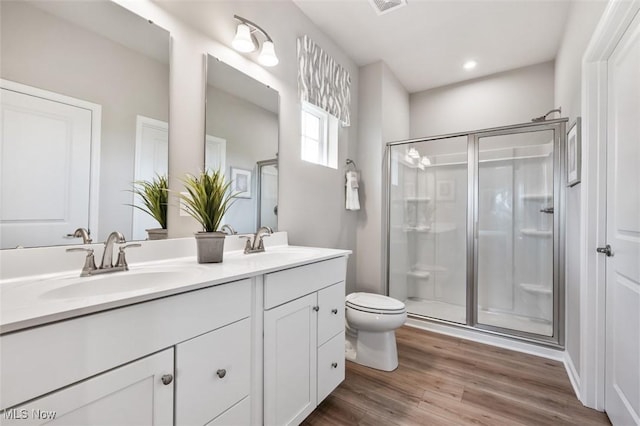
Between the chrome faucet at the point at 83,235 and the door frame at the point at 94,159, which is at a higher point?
the door frame at the point at 94,159

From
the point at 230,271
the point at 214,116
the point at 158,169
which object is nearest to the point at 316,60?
the point at 214,116

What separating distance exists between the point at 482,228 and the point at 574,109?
1271 mm

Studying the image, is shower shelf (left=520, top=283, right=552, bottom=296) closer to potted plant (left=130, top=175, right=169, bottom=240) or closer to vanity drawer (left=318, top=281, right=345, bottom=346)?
vanity drawer (left=318, top=281, right=345, bottom=346)

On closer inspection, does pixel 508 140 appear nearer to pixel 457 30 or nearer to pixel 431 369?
pixel 457 30

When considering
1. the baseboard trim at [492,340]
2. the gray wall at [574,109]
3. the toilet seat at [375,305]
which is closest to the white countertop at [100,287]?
the toilet seat at [375,305]

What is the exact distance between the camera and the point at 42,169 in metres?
0.96

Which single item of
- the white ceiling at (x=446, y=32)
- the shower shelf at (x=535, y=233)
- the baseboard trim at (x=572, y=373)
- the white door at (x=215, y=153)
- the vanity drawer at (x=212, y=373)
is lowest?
the baseboard trim at (x=572, y=373)

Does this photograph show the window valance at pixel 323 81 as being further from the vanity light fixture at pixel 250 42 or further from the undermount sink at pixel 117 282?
the undermount sink at pixel 117 282

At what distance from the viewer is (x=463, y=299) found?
290cm

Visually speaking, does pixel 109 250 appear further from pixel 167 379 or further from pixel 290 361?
pixel 290 361

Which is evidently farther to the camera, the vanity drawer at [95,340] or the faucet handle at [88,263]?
the faucet handle at [88,263]

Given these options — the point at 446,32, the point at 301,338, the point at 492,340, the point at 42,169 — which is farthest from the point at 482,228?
the point at 42,169

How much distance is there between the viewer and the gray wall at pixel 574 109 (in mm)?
1633

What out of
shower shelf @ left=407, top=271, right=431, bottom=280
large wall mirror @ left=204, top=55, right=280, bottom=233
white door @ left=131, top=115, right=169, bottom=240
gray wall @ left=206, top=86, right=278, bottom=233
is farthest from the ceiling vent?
shower shelf @ left=407, top=271, right=431, bottom=280
